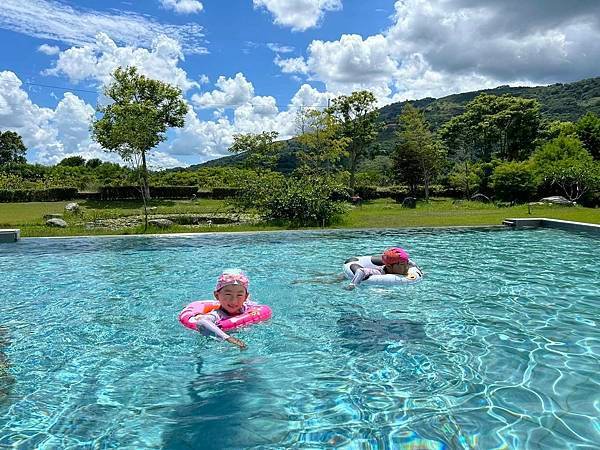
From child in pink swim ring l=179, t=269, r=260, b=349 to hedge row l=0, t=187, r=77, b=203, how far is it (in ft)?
109

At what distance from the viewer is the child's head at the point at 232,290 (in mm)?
5539

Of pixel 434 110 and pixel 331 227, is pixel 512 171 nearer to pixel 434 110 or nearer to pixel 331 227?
pixel 331 227

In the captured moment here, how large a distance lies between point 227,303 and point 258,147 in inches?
1290

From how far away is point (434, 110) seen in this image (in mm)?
116750

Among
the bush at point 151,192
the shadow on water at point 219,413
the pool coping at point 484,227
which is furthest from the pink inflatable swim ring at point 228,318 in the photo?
the bush at point 151,192

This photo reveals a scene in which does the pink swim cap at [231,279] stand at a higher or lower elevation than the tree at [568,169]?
lower

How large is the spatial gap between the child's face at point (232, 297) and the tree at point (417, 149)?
97.8ft

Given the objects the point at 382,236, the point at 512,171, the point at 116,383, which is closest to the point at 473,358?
the point at 116,383

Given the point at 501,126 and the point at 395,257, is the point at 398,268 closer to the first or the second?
the point at 395,257

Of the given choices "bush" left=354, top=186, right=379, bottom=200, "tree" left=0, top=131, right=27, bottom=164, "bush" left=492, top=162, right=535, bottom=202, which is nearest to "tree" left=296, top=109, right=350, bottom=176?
"bush" left=354, top=186, right=379, bottom=200

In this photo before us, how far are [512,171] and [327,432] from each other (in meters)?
27.3

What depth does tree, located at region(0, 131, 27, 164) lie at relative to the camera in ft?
249

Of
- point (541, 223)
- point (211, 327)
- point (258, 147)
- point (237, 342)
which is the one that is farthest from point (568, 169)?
point (211, 327)

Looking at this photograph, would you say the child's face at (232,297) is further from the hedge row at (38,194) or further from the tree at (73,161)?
the tree at (73,161)
